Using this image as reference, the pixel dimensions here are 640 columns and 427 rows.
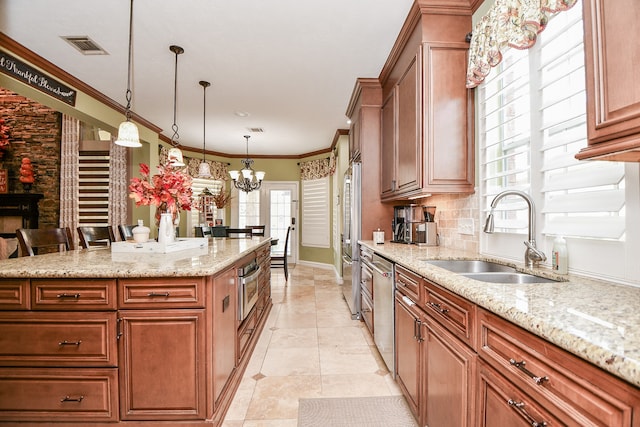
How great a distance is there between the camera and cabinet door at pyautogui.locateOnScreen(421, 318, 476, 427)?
3.80 feet

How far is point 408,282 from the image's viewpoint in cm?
183

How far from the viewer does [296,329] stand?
332cm

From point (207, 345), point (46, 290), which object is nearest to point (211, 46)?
point (46, 290)

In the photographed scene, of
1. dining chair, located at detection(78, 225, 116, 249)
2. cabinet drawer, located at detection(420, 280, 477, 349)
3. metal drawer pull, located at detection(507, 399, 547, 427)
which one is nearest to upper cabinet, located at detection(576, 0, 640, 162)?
cabinet drawer, located at detection(420, 280, 477, 349)

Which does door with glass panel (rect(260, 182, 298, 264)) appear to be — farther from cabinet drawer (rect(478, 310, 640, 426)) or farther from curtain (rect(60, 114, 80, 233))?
cabinet drawer (rect(478, 310, 640, 426))

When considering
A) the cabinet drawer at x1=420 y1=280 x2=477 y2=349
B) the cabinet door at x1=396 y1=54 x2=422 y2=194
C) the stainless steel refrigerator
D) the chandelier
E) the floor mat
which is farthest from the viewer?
A: the chandelier

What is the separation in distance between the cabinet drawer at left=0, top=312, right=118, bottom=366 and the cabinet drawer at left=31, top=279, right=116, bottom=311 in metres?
0.04

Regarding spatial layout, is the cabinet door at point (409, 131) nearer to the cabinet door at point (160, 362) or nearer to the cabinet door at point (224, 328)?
the cabinet door at point (224, 328)

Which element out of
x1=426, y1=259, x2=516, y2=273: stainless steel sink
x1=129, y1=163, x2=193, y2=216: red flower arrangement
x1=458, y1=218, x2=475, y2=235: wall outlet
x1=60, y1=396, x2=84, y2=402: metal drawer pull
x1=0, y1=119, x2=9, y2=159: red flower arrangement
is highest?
x1=0, y1=119, x2=9, y2=159: red flower arrangement

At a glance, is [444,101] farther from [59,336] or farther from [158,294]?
[59,336]

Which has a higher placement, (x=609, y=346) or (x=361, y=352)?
(x=609, y=346)

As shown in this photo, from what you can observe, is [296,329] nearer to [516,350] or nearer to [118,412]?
[118,412]

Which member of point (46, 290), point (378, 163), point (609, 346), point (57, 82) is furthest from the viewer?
point (378, 163)

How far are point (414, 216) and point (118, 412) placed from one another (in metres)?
2.73
